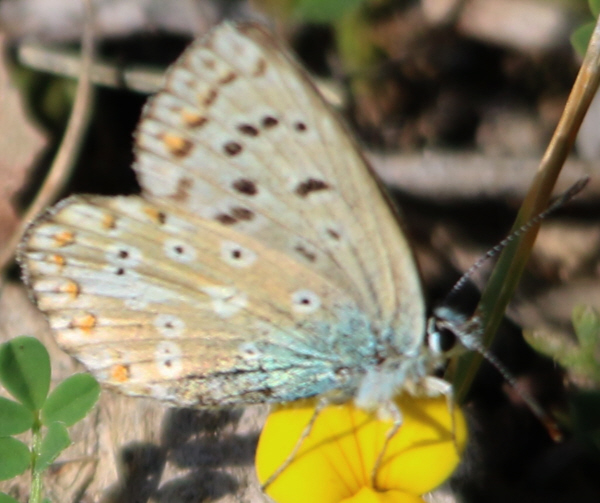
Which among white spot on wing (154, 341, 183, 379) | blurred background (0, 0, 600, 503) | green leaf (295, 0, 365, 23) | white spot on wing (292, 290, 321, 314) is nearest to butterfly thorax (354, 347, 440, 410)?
white spot on wing (292, 290, 321, 314)

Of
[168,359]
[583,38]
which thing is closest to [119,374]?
[168,359]

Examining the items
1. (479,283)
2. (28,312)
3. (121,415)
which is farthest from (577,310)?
(28,312)

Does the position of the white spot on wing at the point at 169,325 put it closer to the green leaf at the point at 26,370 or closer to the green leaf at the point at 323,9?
the green leaf at the point at 26,370

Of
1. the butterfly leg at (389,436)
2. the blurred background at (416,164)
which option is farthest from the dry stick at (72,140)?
the butterfly leg at (389,436)

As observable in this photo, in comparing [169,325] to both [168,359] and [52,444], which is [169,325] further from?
[52,444]

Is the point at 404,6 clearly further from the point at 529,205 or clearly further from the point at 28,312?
the point at 28,312

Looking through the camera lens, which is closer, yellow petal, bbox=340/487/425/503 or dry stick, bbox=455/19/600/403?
yellow petal, bbox=340/487/425/503

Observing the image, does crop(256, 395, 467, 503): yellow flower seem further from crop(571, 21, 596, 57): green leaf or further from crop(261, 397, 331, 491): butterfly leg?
crop(571, 21, 596, 57): green leaf
